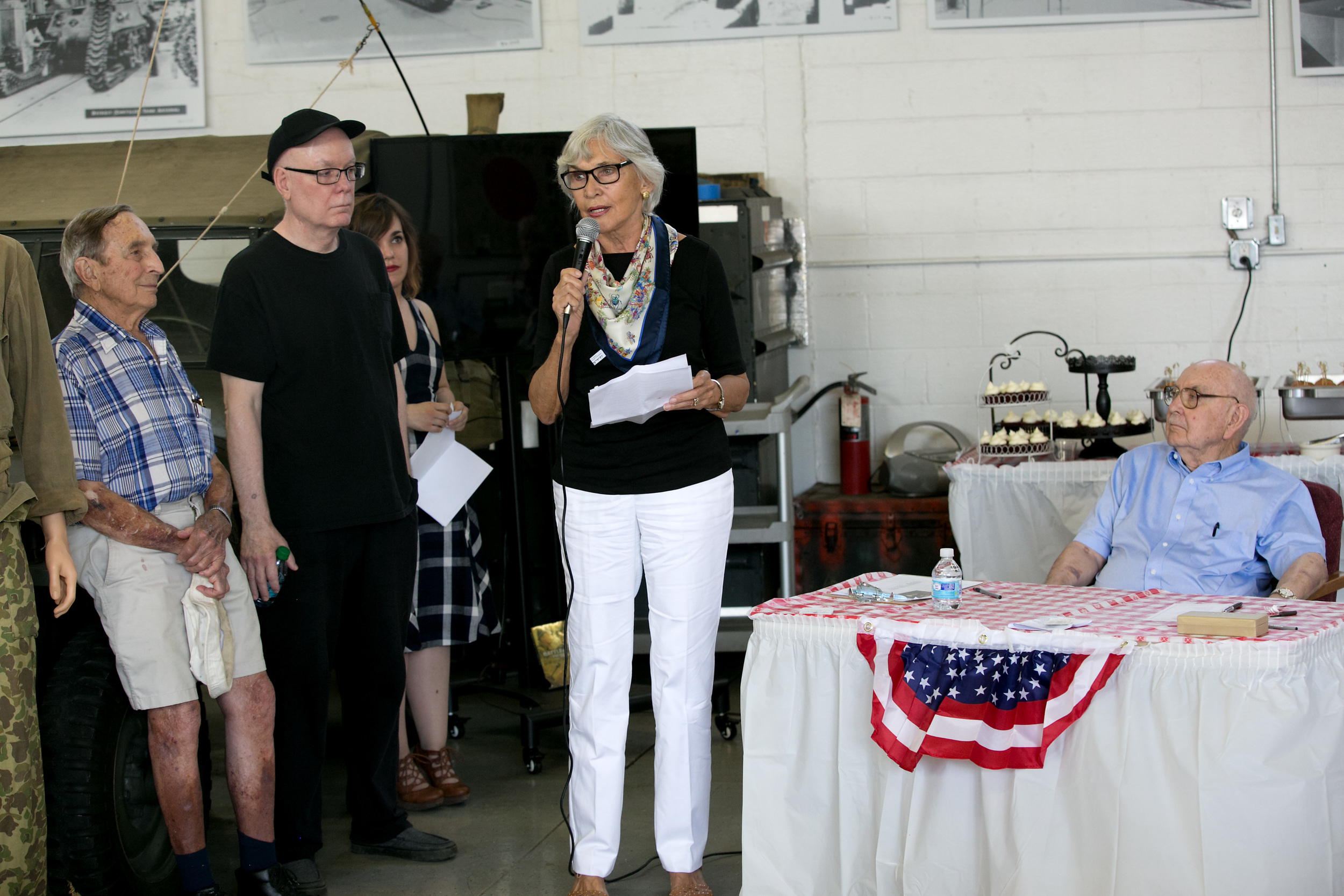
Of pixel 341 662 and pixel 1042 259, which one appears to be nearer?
pixel 341 662

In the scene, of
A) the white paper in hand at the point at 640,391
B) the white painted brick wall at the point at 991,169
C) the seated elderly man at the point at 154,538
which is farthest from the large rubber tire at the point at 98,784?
the white painted brick wall at the point at 991,169

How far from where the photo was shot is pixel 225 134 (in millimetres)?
5504

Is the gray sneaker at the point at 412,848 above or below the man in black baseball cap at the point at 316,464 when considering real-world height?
below

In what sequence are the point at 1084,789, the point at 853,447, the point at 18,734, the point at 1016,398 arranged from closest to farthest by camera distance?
the point at 1084,789
the point at 18,734
the point at 1016,398
the point at 853,447

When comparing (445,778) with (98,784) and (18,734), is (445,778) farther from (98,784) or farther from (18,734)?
(18,734)

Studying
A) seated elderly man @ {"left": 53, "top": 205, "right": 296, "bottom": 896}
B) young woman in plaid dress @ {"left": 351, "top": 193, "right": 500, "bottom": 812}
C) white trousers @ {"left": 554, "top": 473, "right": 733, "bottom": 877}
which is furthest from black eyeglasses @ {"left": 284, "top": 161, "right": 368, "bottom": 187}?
white trousers @ {"left": 554, "top": 473, "right": 733, "bottom": 877}

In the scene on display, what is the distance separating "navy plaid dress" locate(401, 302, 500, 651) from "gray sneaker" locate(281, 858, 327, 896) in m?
0.75

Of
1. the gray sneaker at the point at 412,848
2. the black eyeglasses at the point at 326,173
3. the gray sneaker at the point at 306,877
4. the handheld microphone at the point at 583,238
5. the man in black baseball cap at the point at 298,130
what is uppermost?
the man in black baseball cap at the point at 298,130

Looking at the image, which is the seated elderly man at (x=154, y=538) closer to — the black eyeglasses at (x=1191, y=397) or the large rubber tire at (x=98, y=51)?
the black eyeglasses at (x=1191, y=397)

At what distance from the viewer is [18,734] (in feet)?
A: 7.30

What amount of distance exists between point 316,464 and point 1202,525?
6.41 feet

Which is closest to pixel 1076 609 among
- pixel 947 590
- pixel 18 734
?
pixel 947 590

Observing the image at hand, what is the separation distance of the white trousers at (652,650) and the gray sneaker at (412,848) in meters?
0.53

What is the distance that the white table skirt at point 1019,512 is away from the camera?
154 inches
